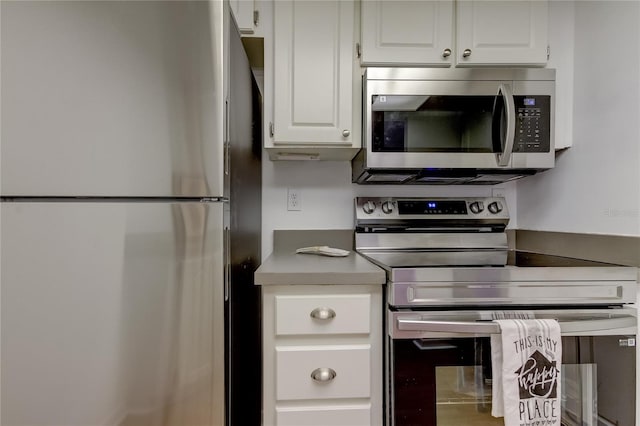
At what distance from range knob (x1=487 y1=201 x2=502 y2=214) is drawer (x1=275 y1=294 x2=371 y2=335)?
1008 mm

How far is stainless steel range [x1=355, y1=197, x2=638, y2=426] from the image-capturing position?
96 cm

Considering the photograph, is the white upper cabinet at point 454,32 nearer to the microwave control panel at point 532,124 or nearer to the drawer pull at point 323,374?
the microwave control panel at point 532,124

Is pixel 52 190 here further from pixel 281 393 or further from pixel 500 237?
pixel 500 237

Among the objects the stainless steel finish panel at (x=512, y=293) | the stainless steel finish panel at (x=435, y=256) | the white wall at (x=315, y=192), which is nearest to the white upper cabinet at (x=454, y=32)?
the white wall at (x=315, y=192)

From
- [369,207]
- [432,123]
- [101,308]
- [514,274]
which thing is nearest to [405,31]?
[432,123]

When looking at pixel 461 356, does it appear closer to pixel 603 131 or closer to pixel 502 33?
pixel 603 131

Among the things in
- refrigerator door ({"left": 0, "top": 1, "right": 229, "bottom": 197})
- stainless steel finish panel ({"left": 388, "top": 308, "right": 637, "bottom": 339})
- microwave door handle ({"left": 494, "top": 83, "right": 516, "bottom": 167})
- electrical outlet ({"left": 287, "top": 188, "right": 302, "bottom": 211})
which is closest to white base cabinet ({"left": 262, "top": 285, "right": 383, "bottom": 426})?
stainless steel finish panel ({"left": 388, "top": 308, "right": 637, "bottom": 339})

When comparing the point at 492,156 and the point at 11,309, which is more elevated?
the point at 492,156

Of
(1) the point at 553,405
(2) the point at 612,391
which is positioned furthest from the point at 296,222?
(2) the point at 612,391

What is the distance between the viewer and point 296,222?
166 cm

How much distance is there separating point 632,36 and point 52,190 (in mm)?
1895

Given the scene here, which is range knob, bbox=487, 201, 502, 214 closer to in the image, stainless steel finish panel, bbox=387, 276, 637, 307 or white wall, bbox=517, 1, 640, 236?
white wall, bbox=517, 1, 640, 236

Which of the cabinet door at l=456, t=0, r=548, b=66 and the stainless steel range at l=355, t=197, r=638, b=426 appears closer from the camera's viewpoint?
the stainless steel range at l=355, t=197, r=638, b=426

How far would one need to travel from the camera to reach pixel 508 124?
127 centimetres
